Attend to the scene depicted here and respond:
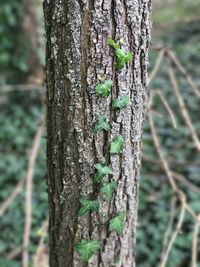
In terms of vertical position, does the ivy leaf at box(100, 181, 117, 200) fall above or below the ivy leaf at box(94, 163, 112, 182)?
below

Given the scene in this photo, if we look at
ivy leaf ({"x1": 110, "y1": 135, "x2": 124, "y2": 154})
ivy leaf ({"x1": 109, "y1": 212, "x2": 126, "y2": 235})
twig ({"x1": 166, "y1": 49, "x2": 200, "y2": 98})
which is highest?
twig ({"x1": 166, "y1": 49, "x2": 200, "y2": 98})

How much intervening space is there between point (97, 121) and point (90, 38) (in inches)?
7.9

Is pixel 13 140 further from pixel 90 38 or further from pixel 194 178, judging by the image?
pixel 90 38

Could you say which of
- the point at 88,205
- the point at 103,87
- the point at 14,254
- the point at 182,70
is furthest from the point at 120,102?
the point at 14,254

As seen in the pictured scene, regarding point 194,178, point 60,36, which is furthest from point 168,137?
point 60,36

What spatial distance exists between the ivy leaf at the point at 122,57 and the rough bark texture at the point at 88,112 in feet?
0.05

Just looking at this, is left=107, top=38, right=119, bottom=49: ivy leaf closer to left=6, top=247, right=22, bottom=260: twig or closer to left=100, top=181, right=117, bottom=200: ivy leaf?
left=100, top=181, right=117, bottom=200: ivy leaf

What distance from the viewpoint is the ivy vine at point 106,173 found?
960mm

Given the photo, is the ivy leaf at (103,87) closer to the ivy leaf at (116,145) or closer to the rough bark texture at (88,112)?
the rough bark texture at (88,112)

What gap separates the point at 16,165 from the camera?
3273 millimetres

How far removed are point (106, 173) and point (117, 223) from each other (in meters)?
0.18

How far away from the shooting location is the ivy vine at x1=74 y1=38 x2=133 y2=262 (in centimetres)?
96

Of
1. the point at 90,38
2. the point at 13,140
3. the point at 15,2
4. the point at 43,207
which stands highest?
the point at 15,2

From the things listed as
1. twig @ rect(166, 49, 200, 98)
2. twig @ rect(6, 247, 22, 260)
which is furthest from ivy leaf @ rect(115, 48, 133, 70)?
twig @ rect(6, 247, 22, 260)
